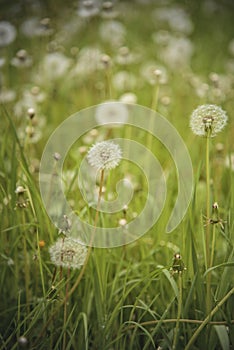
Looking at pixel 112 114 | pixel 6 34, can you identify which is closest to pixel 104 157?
pixel 112 114

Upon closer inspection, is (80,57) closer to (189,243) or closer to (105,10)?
(105,10)

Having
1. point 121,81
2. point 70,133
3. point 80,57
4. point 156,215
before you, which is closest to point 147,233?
point 156,215

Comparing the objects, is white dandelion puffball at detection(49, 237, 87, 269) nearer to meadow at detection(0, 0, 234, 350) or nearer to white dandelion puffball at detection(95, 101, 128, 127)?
meadow at detection(0, 0, 234, 350)

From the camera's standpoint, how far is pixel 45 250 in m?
1.12

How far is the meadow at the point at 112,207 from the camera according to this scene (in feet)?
3.02

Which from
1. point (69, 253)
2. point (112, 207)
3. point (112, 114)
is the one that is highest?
point (112, 114)

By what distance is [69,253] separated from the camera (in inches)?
37.2

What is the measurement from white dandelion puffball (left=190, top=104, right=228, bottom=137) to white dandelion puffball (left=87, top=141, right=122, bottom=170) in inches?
6.1

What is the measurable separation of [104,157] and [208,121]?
21cm

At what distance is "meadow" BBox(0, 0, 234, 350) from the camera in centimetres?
92

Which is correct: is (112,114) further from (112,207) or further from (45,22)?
(112,207)

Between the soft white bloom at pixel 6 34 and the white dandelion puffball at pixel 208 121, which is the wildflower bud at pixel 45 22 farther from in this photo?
the white dandelion puffball at pixel 208 121

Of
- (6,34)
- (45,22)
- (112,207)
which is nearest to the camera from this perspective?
(112,207)

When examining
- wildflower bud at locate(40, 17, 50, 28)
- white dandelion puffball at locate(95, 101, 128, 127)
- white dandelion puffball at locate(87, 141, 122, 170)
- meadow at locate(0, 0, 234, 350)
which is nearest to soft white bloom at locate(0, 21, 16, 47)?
meadow at locate(0, 0, 234, 350)
